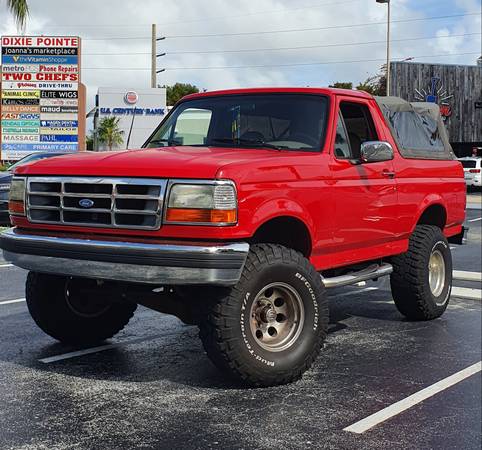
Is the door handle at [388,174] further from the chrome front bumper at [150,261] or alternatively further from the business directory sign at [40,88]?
the business directory sign at [40,88]

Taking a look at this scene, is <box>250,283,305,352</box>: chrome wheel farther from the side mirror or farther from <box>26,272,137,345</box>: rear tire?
the side mirror

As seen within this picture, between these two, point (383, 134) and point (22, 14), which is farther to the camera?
point (22, 14)

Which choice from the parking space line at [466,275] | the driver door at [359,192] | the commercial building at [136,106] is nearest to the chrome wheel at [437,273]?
the driver door at [359,192]

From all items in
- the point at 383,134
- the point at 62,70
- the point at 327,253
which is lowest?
the point at 327,253

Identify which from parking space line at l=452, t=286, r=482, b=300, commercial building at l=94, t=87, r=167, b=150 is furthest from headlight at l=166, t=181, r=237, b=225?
commercial building at l=94, t=87, r=167, b=150

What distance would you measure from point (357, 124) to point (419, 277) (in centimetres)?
168

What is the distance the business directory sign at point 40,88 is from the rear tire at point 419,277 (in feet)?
75.7

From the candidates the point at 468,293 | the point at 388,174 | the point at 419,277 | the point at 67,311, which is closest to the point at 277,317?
the point at 67,311

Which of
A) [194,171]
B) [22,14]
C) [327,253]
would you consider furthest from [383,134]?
[22,14]

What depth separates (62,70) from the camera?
28.6 m

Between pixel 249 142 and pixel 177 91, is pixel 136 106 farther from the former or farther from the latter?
pixel 249 142

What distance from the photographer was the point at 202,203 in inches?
185

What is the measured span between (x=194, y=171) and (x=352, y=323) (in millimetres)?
3288

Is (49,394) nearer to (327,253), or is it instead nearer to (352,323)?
(327,253)
